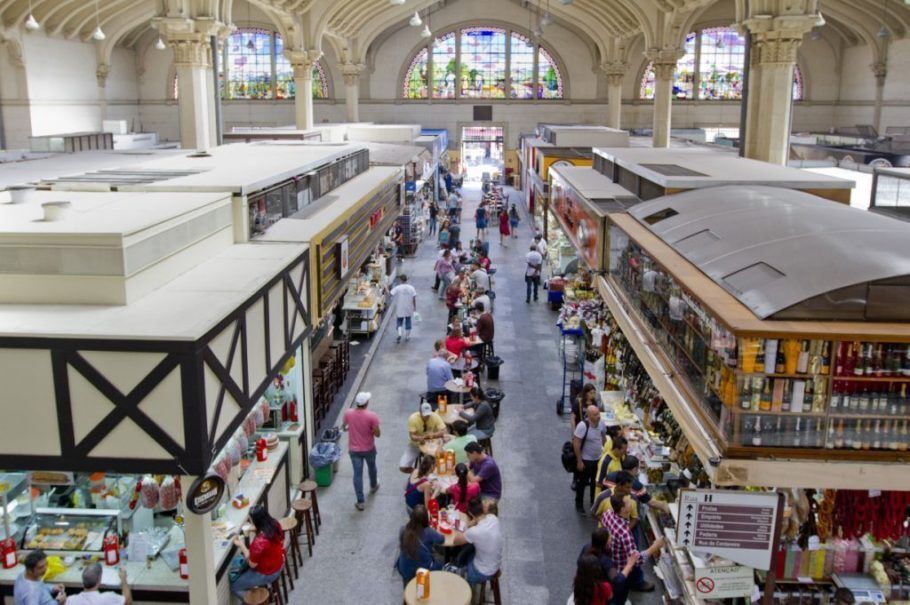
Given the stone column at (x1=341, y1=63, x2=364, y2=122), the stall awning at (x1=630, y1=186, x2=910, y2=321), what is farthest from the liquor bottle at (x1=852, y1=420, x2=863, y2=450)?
the stone column at (x1=341, y1=63, x2=364, y2=122)

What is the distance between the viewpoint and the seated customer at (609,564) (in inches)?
253

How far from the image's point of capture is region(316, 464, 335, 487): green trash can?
924 centimetres

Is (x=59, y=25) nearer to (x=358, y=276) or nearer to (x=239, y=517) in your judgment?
(x=358, y=276)

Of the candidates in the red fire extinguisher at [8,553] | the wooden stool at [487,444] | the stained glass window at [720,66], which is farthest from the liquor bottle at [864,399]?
the stained glass window at [720,66]

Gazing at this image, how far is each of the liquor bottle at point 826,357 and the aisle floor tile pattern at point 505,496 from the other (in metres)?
3.06

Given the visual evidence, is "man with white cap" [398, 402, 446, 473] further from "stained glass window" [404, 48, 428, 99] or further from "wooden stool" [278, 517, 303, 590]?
"stained glass window" [404, 48, 428, 99]

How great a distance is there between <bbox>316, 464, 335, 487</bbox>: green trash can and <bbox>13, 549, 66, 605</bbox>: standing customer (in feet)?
12.1

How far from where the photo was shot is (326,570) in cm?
768

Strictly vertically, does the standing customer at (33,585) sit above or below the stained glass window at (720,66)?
below

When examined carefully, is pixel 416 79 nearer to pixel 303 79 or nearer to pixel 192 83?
pixel 303 79

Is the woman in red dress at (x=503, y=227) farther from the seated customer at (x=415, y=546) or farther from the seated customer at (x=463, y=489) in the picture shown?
the seated customer at (x=415, y=546)

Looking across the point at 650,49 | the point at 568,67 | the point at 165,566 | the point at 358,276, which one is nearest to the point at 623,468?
the point at 165,566

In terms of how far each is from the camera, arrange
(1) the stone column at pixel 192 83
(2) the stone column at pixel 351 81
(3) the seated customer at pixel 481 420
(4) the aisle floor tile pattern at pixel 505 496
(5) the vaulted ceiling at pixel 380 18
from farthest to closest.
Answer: (2) the stone column at pixel 351 81 → (5) the vaulted ceiling at pixel 380 18 → (1) the stone column at pixel 192 83 → (3) the seated customer at pixel 481 420 → (4) the aisle floor tile pattern at pixel 505 496

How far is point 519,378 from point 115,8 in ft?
82.5
